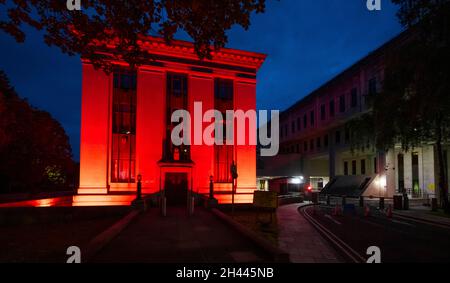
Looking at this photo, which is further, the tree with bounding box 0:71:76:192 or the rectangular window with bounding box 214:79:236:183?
the tree with bounding box 0:71:76:192

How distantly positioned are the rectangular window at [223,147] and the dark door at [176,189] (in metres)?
2.90

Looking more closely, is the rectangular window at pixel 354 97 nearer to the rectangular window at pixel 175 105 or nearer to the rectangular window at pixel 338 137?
the rectangular window at pixel 338 137

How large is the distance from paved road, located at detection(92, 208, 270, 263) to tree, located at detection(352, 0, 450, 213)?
38.8 ft

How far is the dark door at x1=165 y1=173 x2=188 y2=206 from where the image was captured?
23995 mm

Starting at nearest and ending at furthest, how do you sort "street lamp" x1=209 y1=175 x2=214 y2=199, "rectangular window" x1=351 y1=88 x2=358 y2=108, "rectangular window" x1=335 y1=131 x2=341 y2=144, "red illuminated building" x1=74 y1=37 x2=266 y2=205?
1. "street lamp" x1=209 y1=175 x2=214 y2=199
2. "red illuminated building" x1=74 y1=37 x2=266 y2=205
3. "rectangular window" x1=351 y1=88 x2=358 y2=108
4. "rectangular window" x1=335 y1=131 x2=341 y2=144

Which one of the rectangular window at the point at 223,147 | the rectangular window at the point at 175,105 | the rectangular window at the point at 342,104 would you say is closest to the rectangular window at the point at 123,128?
the rectangular window at the point at 175,105

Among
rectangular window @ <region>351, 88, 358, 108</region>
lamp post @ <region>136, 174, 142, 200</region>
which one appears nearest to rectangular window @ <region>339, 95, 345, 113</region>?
rectangular window @ <region>351, 88, 358, 108</region>

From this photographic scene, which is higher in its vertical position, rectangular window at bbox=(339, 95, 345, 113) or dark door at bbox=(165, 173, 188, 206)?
rectangular window at bbox=(339, 95, 345, 113)

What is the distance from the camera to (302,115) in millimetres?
48250

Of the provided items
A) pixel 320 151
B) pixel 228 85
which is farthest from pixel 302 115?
pixel 228 85

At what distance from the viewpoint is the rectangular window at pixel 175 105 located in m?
24.9

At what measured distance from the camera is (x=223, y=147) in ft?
87.0

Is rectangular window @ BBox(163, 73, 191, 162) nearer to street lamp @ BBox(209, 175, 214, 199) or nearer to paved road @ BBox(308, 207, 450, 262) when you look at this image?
street lamp @ BBox(209, 175, 214, 199)

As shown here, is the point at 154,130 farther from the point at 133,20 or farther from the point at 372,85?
the point at 372,85
